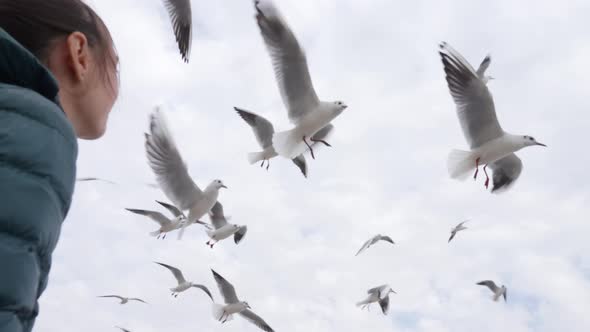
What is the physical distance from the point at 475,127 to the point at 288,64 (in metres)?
1.86

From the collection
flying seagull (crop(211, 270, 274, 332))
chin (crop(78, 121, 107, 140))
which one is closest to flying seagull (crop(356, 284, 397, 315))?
flying seagull (crop(211, 270, 274, 332))

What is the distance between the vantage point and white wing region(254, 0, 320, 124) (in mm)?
5944

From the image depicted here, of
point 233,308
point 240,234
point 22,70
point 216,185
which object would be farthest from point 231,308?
point 22,70

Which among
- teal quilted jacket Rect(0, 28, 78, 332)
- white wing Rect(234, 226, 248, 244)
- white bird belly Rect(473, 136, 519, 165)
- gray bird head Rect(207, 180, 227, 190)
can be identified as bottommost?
white wing Rect(234, 226, 248, 244)

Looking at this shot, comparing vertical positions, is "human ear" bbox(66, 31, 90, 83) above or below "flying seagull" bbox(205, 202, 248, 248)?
above

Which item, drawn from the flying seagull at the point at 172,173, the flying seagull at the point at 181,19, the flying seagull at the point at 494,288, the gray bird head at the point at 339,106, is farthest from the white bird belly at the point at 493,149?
the flying seagull at the point at 494,288

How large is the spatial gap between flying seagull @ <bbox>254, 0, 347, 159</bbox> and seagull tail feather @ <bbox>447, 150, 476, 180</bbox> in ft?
3.73

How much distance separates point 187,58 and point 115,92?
16.3ft

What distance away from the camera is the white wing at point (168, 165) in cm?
756

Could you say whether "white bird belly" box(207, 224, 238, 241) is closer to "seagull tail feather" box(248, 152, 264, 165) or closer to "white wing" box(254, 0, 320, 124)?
"seagull tail feather" box(248, 152, 264, 165)

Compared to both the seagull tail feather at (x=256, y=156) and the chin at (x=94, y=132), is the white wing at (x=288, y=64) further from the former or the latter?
the chin at (x=94, y=132)

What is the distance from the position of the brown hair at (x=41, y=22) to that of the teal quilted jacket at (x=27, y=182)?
7.4 inches

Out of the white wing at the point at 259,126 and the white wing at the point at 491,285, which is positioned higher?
the white wing at the point at 259,126

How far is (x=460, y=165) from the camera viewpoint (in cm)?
658
